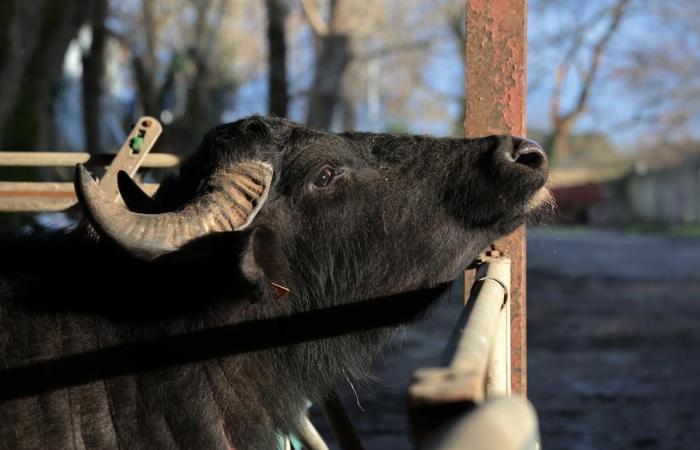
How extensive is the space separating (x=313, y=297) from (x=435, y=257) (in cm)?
52

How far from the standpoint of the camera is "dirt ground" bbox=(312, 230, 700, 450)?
7.64 meters

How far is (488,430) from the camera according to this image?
160cm

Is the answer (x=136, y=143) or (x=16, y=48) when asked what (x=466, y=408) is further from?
(x=16, y=48)

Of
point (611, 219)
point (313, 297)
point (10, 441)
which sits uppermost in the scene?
point (313, 297)

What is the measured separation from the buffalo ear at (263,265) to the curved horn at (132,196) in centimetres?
51

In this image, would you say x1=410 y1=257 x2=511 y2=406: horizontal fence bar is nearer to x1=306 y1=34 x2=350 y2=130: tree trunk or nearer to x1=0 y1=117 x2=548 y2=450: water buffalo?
x1=0 y1=117 x2=548 y2=450: water buffalo

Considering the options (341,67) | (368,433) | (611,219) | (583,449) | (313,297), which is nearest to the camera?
(313,297)

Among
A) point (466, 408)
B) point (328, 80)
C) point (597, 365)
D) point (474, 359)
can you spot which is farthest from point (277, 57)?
point (466, 408)

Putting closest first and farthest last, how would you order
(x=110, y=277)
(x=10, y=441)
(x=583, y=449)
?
1. (x=10, y=441)
2. (x=110, y=277)
3. (x=583, y=449)

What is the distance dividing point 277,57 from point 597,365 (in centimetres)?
961

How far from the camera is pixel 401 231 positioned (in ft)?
12.7

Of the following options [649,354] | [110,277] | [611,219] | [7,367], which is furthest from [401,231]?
[611,219]

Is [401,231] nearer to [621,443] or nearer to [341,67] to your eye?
[621,443]

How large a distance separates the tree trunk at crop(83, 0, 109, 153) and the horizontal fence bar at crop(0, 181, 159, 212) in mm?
16743
